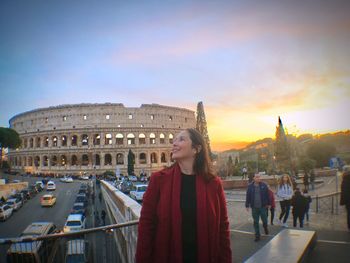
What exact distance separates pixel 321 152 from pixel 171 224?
50450mm

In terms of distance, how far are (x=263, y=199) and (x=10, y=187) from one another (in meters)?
38.1

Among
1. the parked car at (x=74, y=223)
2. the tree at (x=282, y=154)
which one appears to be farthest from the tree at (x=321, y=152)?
the parked car at (x=74, y=223)

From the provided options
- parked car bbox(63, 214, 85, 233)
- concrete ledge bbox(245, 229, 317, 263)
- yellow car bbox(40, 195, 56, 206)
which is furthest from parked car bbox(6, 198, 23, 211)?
concrete ledge bbox(245, 229, 317, 263)

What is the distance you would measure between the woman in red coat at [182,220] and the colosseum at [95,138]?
64500 mm

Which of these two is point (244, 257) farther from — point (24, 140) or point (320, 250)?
point (24, 140)

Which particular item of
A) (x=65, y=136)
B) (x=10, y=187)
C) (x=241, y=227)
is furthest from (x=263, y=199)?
(x=65, y=136)

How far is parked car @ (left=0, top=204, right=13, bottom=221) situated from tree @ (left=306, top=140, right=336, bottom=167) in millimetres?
43836

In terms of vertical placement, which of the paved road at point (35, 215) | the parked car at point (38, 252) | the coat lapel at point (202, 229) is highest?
the coat lapel at point (202, 229)

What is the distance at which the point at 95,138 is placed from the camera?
68312 mm

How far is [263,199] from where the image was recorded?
24.8ft

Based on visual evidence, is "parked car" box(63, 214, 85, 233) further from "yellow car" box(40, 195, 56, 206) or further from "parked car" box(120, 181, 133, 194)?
"yellow car" box(40, 195, 56, 206)

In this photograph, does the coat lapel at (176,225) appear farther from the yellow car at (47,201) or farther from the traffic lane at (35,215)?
the yellow car at (47,201)

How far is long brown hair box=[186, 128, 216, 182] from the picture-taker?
279 cm

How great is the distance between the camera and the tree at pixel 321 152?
46.3 m
